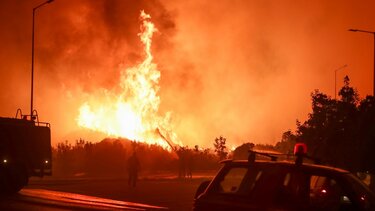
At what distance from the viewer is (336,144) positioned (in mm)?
26984

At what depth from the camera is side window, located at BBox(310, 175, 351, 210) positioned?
7863 mm

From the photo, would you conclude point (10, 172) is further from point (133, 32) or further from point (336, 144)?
point (133, 32)

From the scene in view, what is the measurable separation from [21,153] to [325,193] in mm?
17196

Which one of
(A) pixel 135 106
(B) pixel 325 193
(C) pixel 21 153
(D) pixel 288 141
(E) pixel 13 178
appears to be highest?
(A) pixel 135 106

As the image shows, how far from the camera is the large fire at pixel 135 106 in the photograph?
199ft

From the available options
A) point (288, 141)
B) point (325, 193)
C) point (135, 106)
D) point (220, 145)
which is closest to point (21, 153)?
point (325, 193)

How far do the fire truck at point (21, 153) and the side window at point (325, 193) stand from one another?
1656cm

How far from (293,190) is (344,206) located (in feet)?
2.29

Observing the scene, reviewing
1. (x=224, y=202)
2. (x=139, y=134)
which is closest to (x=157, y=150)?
(x=139, y=134)

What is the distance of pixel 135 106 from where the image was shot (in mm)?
61344

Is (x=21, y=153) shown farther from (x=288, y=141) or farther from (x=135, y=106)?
(x=135, y=106)

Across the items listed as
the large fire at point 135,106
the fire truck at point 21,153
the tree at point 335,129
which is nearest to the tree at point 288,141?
the tree at point 335,129

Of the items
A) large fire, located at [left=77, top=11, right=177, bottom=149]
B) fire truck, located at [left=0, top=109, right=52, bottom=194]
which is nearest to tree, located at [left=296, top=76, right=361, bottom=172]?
fire truck, located at [left=0, top=109, right=52, bottom=194]

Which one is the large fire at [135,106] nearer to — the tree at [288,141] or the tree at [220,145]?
the tree at [220,145]
